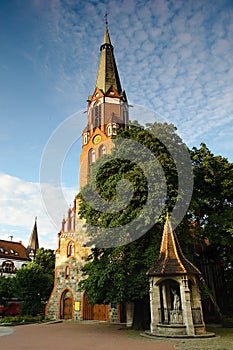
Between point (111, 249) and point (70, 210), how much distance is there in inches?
551

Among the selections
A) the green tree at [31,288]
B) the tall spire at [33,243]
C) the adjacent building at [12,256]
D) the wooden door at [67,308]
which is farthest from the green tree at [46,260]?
the wooden door at [67,308]

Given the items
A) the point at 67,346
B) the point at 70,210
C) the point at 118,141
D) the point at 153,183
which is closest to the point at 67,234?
the point at 70,210

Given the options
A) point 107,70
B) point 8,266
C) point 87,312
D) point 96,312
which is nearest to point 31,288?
point 87,312

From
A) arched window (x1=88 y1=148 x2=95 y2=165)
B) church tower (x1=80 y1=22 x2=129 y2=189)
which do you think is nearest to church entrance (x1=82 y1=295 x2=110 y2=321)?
church tower (x1=80 y1=22 x2=129 y2=189)

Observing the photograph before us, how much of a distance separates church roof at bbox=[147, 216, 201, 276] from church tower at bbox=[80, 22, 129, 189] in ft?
50.5

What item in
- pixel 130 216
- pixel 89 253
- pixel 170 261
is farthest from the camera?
pixel 89 253

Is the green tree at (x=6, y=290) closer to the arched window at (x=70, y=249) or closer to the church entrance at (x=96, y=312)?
the arched window at (x=70, y=249)

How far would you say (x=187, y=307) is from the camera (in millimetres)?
14266

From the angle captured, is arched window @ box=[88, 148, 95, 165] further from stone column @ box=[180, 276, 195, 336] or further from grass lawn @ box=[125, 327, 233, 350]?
grass lawn @ box=[125, 327, 233, 350]

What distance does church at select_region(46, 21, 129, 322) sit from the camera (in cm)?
2625

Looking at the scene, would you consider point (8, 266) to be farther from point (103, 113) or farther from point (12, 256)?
point (103, 113)

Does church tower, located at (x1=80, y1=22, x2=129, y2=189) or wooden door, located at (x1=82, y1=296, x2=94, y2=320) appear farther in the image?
church tower, located at (x1=80, y1=22, x2=129, y2=189)

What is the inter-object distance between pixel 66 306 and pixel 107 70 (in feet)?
91.2

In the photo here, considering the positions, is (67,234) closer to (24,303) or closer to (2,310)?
(24,303)
